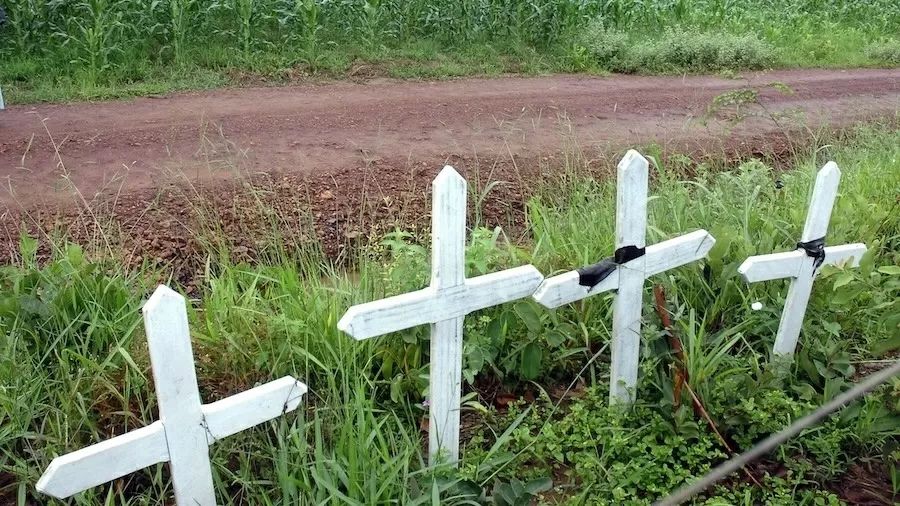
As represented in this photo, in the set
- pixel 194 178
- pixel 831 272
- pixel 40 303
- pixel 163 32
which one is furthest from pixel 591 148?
pixel 163 32

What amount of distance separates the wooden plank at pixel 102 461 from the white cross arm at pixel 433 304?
0.57 m

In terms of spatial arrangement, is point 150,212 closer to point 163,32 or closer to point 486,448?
point 486,448

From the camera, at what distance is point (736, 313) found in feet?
11.2

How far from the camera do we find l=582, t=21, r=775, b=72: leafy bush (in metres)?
11.4

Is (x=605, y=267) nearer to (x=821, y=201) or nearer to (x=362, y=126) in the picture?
(x=821, y=201)

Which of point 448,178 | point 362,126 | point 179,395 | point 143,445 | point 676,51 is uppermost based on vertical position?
point 448,178

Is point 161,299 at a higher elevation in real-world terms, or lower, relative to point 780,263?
higher

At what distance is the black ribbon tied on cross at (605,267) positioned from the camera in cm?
273

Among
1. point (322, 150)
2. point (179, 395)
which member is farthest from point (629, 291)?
point (322, 150)

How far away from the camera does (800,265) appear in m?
3.11

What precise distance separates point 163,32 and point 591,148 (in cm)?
575

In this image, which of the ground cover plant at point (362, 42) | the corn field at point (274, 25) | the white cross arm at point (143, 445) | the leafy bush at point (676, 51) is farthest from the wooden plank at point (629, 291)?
the leafy bush at point (676, 51)

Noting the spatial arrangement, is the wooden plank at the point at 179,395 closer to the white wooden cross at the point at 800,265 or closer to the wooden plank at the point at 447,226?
the wooden plank at the point at 447,226

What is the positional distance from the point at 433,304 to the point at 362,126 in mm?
5018
